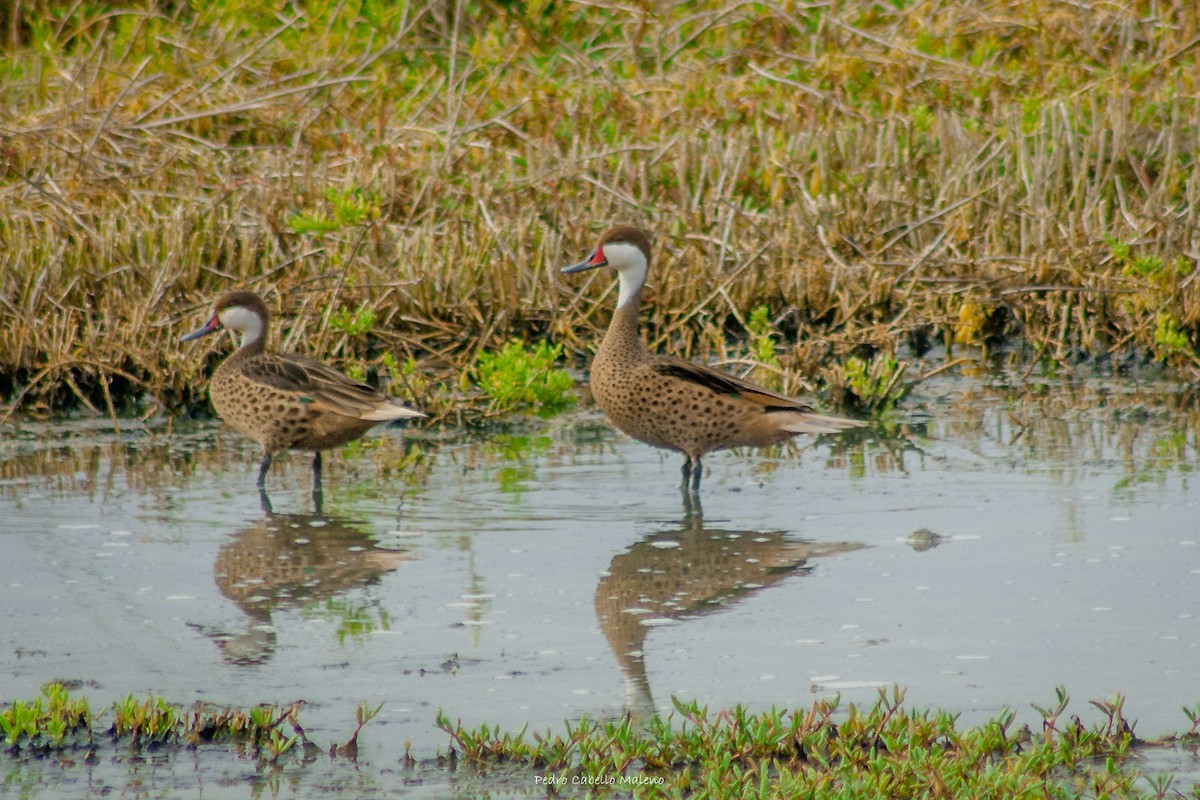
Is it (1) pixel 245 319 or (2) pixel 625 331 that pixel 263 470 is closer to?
(1) pixel 245 319

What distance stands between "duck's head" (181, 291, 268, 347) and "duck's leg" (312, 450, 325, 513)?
0.71 metres

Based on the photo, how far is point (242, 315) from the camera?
807 centimetres

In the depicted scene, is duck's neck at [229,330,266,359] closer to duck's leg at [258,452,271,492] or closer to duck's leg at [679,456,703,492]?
duck's leg at [258,452,271,492]

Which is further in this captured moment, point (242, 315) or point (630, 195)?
point (630, 195)

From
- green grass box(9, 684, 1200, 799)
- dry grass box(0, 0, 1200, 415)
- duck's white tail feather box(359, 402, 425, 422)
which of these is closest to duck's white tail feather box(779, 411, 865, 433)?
dry grass box(0, 0, 1200, 415)

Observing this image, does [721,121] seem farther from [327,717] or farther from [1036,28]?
[327,717]

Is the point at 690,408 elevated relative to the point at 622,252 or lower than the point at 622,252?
lower

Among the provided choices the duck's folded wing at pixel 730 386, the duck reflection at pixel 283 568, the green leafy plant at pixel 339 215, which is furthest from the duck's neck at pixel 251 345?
the duck's folded wing at pixel 730 386

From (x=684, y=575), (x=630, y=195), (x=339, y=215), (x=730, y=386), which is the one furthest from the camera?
(x=630, y=195)

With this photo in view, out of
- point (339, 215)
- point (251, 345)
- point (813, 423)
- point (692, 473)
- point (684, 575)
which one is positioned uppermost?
point (339, 215)

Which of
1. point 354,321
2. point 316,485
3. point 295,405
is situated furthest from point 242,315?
point 316,485

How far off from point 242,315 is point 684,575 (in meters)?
2.98

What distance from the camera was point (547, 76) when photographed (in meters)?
13.5

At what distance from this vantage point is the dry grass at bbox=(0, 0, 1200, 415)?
9.16 meters
